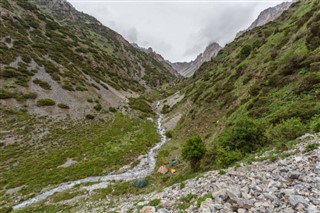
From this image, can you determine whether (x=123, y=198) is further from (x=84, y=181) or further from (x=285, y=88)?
(x=285, y=88)

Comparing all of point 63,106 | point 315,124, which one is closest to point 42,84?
point 63,106

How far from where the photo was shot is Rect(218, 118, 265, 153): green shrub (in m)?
18.5

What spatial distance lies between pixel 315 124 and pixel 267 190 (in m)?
8.94

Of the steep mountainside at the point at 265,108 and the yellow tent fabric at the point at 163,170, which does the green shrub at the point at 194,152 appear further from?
the yellow tent fabric at the point at 163,170

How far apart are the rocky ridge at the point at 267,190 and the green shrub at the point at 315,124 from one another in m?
1.08

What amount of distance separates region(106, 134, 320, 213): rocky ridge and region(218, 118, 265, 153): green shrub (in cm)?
418

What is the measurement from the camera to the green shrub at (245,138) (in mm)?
18484

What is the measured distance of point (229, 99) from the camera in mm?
38344

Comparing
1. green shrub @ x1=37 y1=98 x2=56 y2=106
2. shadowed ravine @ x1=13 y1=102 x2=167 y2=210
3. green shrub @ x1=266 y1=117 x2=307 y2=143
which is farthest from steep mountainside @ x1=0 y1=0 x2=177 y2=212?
green shrub @ x1=266 y1=117 x2=307 y2=143

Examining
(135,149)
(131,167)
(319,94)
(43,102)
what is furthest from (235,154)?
(43,102)

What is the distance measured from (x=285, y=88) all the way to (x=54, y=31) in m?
113

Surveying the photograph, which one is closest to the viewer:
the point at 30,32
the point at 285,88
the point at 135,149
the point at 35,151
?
the point at 285,88

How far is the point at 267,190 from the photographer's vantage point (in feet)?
33.0

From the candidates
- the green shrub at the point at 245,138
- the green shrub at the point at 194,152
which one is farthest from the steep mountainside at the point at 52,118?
the green shrub at the point at 245,138
